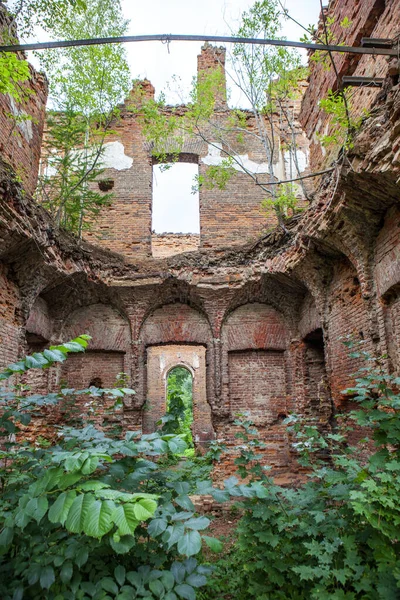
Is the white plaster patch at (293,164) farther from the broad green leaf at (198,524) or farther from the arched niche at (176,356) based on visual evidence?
the broad green leaf at (198,524)

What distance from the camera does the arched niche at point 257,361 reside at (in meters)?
8.79

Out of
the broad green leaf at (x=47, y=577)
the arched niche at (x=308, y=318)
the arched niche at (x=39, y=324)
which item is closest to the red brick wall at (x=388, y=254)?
the arched niche at (x=308, y=318)

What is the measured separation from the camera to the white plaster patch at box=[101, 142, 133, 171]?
10781mm

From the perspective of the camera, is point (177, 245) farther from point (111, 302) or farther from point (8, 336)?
point (8, 336)

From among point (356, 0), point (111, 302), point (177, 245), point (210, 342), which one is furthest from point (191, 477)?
point (356, 0)

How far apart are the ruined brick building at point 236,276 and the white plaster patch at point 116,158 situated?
0.04 m

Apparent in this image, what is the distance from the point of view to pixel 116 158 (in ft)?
35.6

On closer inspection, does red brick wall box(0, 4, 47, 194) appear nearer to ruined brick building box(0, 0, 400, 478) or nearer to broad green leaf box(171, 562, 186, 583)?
ruined brick building box(0, 0, 400, 478)

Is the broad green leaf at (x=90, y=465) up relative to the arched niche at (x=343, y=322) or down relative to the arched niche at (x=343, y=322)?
down

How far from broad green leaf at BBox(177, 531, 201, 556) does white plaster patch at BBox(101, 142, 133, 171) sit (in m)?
10.1

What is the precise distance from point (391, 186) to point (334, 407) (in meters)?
4.18

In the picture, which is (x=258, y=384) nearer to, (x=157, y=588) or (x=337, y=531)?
(x=337, y=531)

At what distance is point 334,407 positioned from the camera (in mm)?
7223

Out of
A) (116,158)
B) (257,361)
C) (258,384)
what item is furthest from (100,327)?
(116,158)
